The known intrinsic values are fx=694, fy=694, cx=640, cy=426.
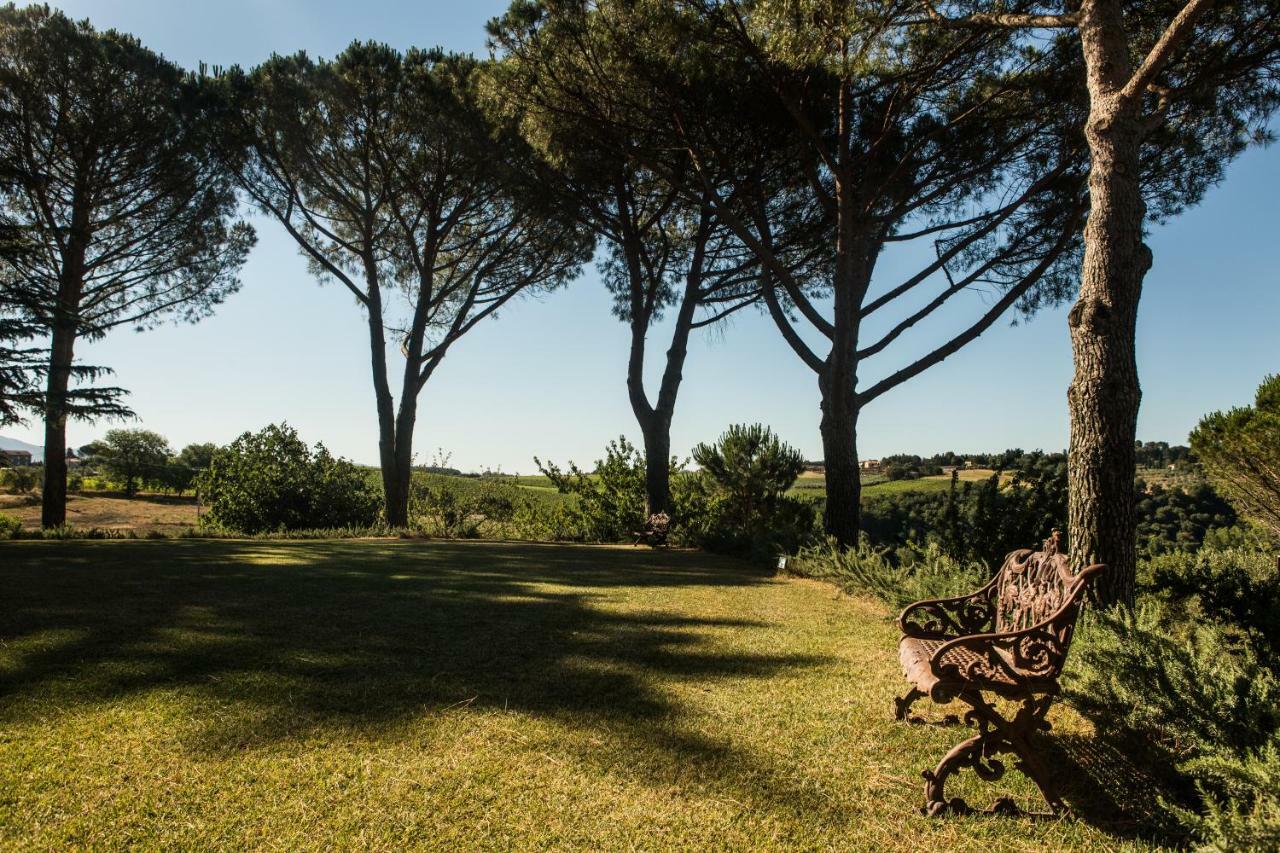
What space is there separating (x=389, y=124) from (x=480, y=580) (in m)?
9.74

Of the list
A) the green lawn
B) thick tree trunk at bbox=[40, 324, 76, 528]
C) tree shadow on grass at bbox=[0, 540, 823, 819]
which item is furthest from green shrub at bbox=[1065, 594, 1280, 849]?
thick tree trunk at bbox=[40, 324, 76, 528]

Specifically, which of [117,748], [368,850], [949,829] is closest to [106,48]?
[117,748]

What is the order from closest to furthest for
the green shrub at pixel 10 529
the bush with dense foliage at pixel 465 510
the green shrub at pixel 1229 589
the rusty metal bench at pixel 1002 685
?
the rusty metal bench at pixel 1002 685
the green shrub at pixel 1229 589
the green shrub at pixel 10 529
the bush with dense foliage at pixel 465 510

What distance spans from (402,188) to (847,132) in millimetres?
8575

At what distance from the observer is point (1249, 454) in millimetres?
6742

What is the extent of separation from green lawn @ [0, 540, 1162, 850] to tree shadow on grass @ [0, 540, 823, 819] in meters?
0.02

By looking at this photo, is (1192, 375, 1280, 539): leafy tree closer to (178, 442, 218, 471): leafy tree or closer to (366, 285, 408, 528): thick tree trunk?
(366, 285, 408, 528): thick tree trunk

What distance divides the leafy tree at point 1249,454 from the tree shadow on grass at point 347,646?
5.00 m

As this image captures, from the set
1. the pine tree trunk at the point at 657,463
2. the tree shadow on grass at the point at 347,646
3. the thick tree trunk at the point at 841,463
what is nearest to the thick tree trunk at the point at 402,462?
the pine tree trunk at the point at 657,463

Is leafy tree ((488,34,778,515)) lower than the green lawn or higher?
higher

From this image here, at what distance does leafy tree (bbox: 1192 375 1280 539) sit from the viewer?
646 centimetres

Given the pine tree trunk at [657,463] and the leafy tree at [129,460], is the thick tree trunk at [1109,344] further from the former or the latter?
the leafy tree at [129,460]

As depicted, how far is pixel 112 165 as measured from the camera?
1320 cm

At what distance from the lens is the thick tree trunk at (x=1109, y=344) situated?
4027 mm
